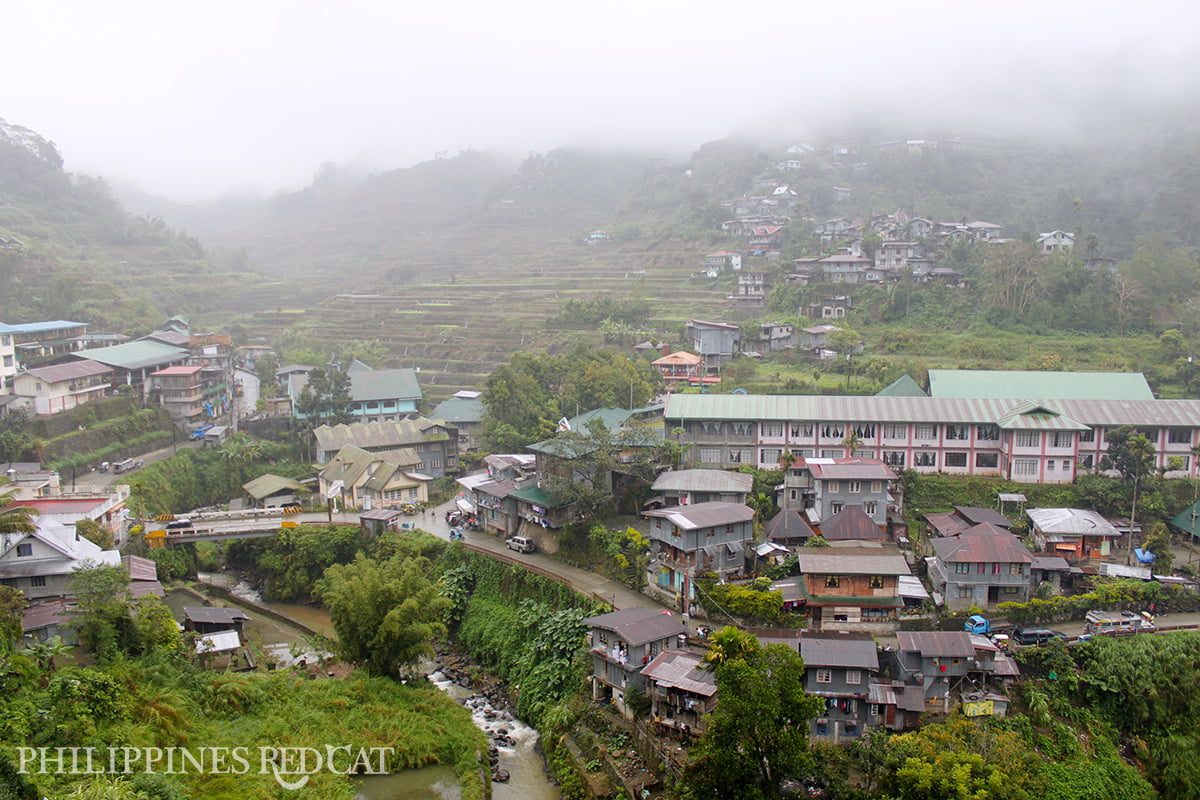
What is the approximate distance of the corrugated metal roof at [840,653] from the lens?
18.0 metres

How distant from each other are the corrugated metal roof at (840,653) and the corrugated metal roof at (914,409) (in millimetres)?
12143

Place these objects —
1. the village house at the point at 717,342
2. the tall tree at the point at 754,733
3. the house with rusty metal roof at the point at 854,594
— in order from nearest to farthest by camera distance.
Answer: the tall tree at the point at 754,733, the house with rusty metal roof at the point at 854,594, the village house at the point at 717,342

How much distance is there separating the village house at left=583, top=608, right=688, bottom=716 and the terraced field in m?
26.0

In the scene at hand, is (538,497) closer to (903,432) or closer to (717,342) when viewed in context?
(903,432)

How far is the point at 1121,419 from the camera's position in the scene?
92.6ft

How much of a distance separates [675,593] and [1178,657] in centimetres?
1227

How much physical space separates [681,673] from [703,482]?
29.6 feet

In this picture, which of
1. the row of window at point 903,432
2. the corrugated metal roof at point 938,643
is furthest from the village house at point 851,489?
the corrugated metal roof at point 938,643

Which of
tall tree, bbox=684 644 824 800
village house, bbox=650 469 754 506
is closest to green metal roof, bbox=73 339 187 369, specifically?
village house, bbox=650 469 754 506

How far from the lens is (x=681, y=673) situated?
18.9 meters

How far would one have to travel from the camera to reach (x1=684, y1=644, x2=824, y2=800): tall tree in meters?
15.7

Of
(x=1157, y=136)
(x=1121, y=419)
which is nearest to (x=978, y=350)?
(x=1121, y=419)

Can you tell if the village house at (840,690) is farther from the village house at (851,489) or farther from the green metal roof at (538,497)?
the green metal roof at (538,497)

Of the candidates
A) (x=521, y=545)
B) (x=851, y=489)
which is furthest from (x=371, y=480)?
(x=851, y=489)
